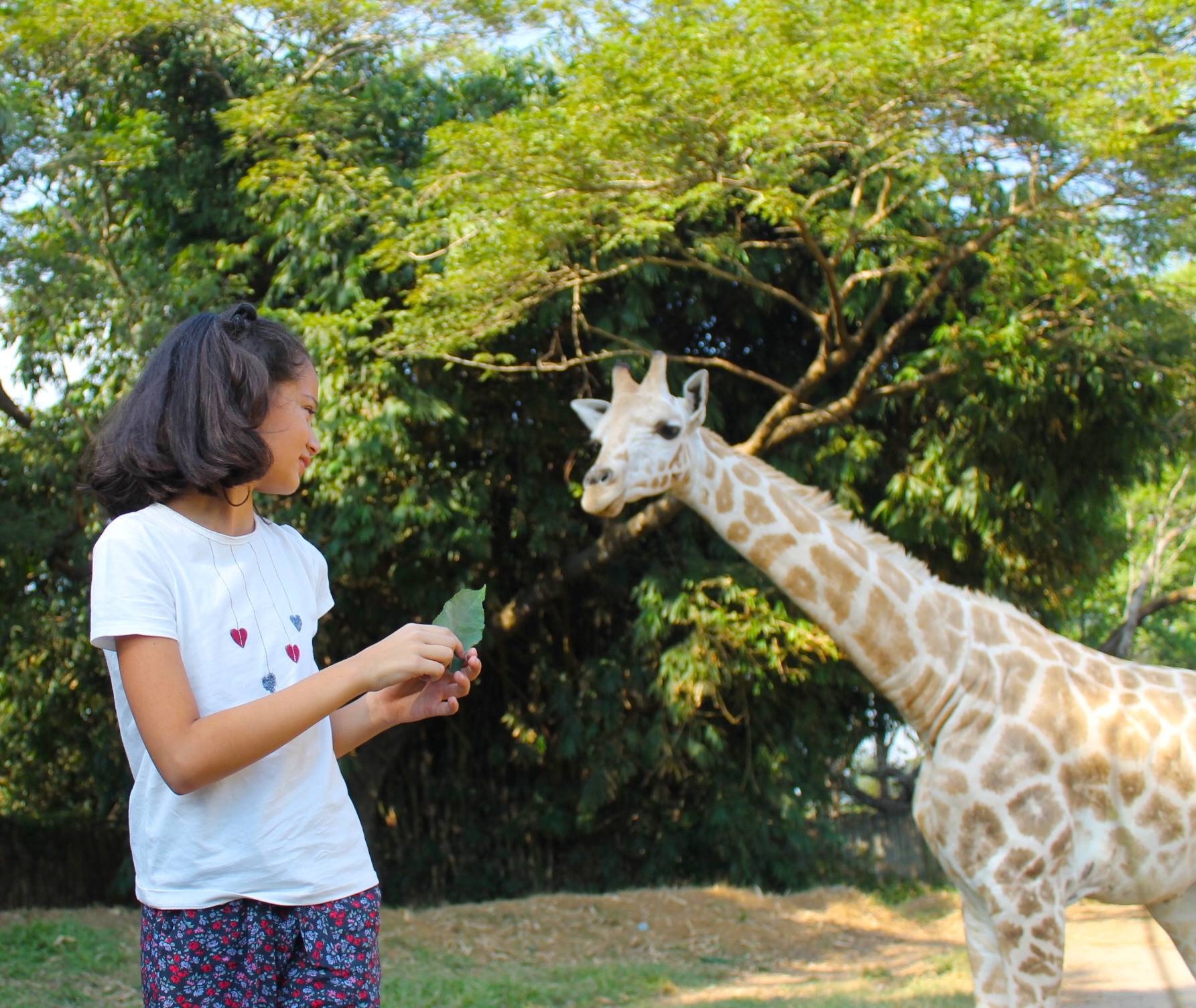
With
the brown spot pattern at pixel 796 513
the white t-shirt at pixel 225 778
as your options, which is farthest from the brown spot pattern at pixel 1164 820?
the white t-shirt at pixel 225 778

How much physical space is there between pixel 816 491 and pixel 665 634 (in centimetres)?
368

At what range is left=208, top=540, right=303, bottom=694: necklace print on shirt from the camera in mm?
1329

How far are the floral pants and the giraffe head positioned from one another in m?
2.14

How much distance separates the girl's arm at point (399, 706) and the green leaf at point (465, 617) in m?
0.02

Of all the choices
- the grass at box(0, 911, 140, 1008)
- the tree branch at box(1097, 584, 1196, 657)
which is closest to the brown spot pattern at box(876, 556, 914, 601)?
the grass at box(0, 911, 140, 1008)

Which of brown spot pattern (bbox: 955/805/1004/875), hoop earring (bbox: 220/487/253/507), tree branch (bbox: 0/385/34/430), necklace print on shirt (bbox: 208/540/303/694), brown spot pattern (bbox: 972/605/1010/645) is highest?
tree branch (bbox: 0/385/34/430)

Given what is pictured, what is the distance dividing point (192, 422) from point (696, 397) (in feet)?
8.32

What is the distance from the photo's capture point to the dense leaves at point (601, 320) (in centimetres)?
533

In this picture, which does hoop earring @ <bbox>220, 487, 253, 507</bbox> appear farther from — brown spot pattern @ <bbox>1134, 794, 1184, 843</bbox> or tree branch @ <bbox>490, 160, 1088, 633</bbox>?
tree branch @ <bbox>490, 160, 1088, 633</bbox>

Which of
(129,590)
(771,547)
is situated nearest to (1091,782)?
(771,547)

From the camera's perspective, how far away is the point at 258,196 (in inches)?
277

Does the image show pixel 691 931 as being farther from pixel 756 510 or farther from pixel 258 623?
pixel 258 623

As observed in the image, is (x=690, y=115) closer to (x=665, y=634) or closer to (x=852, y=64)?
(x=852, y=64)

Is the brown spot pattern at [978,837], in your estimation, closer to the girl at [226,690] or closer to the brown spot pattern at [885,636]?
the brown spot pattern at [885,636]
